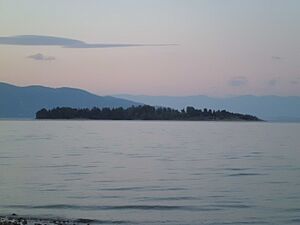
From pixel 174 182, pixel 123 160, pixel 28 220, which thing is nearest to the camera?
pixel 28 220

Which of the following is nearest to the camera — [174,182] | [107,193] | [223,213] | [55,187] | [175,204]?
[223,213]

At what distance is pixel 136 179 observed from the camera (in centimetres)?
3909

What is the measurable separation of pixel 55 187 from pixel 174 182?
8118 millimetres

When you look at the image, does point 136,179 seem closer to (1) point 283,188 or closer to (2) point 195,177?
(2) point 195,177

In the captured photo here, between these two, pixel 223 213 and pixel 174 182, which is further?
pixel 174 182

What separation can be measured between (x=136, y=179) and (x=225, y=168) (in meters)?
11.6

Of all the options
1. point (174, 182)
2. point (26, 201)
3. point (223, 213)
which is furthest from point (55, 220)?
point (174, 182)

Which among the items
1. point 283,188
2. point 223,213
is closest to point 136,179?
point 283,188

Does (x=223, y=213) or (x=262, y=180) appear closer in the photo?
(x=223, y=213)

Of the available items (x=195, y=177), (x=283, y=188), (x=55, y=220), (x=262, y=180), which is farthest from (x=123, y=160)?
(x=55, y=220)

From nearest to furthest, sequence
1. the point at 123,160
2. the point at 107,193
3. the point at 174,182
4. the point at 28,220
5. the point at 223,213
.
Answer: the point at 28,220 → the point at 223,213 → the point at 107,193 → the point at 174,182 → the point at 123,160

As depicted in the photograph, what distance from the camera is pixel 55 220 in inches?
946

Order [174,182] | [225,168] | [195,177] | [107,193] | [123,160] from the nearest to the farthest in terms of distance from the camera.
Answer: [107,193] → [174,182] → [195,177] → [225,168] → [123,160]

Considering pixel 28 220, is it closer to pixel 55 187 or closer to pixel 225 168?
pixel 55 187
